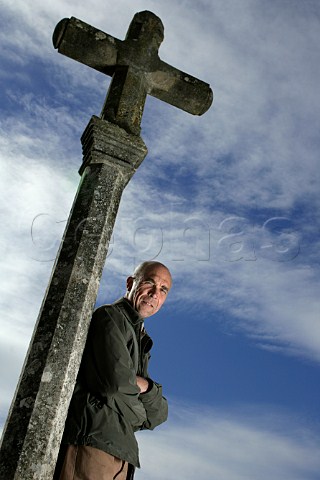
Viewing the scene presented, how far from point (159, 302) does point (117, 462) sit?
1173mm

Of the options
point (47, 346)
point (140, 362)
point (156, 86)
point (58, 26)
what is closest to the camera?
point (47, 346)

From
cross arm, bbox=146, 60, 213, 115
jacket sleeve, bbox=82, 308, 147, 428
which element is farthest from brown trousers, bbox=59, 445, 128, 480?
cross arm, bbox=146, 60, 213, 115

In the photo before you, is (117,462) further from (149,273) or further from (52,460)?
(149,273)

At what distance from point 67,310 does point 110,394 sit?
60cm

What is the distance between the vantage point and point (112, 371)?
9.09 ft

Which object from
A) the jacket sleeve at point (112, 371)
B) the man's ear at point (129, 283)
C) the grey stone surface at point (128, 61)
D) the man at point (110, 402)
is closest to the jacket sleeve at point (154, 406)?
the man at point (110, 402)

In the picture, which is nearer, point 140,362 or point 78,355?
point 78,355

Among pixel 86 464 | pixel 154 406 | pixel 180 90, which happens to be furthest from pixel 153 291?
pixel 180 90

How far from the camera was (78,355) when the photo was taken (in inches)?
115

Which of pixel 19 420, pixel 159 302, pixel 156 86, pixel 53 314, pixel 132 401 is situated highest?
pixel 156 86

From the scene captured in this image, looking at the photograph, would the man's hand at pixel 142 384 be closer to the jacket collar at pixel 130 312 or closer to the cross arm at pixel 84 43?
the jacket collar at pixel 130 312

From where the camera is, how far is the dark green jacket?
271 cm

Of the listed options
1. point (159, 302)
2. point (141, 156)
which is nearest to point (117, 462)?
point (159, 302)

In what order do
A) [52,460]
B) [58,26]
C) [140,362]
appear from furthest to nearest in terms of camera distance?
[58,26], [140,362], [52,460]
